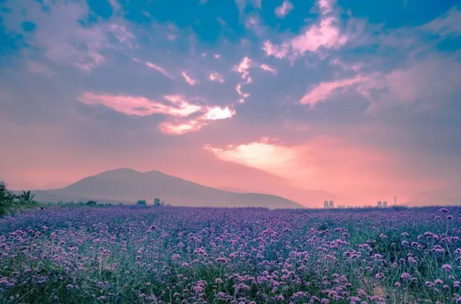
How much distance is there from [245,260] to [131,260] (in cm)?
200

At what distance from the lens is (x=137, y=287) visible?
538cm

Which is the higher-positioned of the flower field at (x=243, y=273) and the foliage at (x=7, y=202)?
the foliage at (x=7, y=202)

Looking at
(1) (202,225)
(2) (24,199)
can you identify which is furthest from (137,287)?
(2) (24,199)

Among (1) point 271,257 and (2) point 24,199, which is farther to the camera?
(2) point 24,199

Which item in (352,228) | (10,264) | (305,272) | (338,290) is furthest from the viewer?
(352,228)

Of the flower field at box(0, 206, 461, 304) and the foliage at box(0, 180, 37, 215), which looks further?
the foliage at box(0, 180, 37, 215)

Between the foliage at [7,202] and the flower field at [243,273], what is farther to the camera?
the foliage at [7,202]

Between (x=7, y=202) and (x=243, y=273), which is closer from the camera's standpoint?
(x=243, y=273)

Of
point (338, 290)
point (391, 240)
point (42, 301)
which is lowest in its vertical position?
point (42, 301)

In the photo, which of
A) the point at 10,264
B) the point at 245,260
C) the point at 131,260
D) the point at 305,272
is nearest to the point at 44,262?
the point at 10,264

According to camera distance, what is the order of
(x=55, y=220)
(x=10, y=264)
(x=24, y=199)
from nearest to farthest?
(x=10, y=264)
(x=55, y=220)
(x=24, y=199)

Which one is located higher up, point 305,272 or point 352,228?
point 352,228

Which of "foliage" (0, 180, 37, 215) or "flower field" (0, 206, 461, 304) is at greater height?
"foliage" (0, 180, 37, 215)

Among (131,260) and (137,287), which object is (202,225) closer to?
(131,260)
